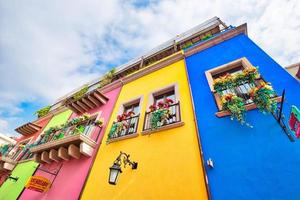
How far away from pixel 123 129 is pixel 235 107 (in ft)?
13.9

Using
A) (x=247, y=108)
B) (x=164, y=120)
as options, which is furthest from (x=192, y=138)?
(x=247, y=108)

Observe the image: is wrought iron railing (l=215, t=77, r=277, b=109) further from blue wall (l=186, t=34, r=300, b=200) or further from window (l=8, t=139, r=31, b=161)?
window (l=8, t=139, r=31, b=161)

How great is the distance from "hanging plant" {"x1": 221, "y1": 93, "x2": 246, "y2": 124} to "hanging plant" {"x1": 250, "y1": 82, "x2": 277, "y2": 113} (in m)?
0.34

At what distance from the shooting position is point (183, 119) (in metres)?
5.18

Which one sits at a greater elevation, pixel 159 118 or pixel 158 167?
pixel 159 118

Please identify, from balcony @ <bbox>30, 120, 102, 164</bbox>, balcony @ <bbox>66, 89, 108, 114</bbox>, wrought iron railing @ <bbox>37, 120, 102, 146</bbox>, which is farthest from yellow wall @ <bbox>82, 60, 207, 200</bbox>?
balcony @ <bbox>66, 89, 108, 114</bbox>

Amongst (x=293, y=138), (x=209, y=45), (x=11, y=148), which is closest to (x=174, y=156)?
(x=293, y=138)

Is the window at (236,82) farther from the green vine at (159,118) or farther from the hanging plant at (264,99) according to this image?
the green vine at (159,118)

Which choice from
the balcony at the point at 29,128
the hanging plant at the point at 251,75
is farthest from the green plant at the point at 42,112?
the hanging plant at the point at 251,75

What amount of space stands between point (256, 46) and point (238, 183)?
5.01 metres

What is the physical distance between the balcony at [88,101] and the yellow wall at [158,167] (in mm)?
3397

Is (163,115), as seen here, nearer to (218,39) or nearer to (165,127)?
(165,127)

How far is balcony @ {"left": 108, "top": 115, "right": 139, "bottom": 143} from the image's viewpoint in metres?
6.14

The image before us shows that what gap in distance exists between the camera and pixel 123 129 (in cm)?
643
